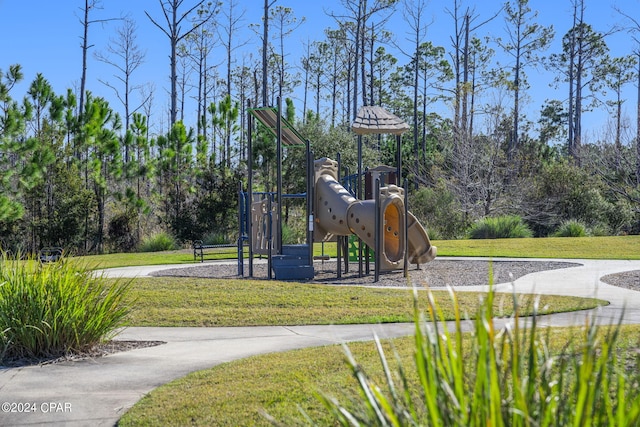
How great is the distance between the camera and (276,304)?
1104 cm

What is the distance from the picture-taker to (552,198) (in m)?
32.3

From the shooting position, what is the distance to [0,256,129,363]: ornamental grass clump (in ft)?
24.2

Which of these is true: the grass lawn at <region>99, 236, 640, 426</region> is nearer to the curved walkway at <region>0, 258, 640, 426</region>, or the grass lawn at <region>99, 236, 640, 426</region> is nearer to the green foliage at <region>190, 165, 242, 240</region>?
the curved walkway at <region>0, 258, 640, 426</region>

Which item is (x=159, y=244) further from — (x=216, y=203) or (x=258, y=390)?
(x=258, y=390)

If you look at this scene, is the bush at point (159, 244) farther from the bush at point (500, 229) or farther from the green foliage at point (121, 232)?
the bush at point (500, 229)

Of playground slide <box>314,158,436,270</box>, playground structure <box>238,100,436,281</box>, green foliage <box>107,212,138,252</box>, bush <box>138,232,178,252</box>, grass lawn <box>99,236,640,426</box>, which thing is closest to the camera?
grass lawn <box>99,236,640,426</box>

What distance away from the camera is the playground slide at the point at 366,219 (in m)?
15.7

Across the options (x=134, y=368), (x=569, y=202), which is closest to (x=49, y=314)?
(x=134, y=368)

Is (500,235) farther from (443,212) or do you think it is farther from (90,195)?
(90,195)

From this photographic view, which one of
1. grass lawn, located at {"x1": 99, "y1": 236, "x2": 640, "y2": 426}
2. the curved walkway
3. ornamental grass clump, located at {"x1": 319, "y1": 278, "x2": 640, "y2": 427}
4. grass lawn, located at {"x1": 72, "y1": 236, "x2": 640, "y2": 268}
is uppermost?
ornamental grass clump, located at {"x1": 319, "y1": 278, "x2": 640, "y2": 427}

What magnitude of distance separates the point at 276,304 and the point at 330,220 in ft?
18.1

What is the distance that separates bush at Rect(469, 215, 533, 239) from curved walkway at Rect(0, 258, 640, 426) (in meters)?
16.4

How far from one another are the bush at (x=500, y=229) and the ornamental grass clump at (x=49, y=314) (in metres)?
21.5

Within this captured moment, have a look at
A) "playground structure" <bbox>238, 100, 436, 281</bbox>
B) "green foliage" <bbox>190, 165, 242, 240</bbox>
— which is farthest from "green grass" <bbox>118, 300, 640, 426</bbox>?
"green foliage" <bbox>190, 165, 242, 240</bbox>
